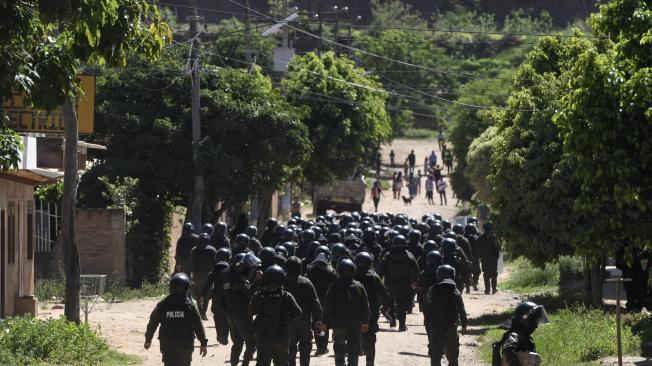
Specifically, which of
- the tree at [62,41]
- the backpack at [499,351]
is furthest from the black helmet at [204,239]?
the backpack at [499,351]

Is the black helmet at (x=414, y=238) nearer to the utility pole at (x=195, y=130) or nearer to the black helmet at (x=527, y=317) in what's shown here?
the utility pole at (x=195, y=130)

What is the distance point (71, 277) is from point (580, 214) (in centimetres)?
861

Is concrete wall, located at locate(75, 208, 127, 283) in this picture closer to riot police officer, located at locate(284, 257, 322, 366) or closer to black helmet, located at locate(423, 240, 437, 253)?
black helmet, located at locate(423, 240, 437, 253)

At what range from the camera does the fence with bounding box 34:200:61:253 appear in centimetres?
2867

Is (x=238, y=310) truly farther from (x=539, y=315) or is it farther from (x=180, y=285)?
(x=539, y=315)

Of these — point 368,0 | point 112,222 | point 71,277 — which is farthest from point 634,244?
point 368,0

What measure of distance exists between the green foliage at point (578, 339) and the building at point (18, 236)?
7630mm

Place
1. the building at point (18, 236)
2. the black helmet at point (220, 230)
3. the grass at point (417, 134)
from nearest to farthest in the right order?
the building at point (18, 236) → the black helmet at point (220, 230) → the grass at point (417, 134)

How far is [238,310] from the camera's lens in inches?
651

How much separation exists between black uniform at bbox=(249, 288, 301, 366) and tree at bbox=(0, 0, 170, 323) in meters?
3.17

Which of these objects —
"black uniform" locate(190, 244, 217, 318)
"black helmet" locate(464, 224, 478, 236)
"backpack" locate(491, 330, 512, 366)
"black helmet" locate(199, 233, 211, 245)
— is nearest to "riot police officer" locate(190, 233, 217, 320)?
"black uniform" locate(190, 244, 217, 318)

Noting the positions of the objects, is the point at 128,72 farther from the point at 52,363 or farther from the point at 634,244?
the point at 634,244

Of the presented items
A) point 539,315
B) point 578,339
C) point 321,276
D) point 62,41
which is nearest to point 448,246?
point 578,339

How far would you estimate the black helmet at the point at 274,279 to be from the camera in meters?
14.6
